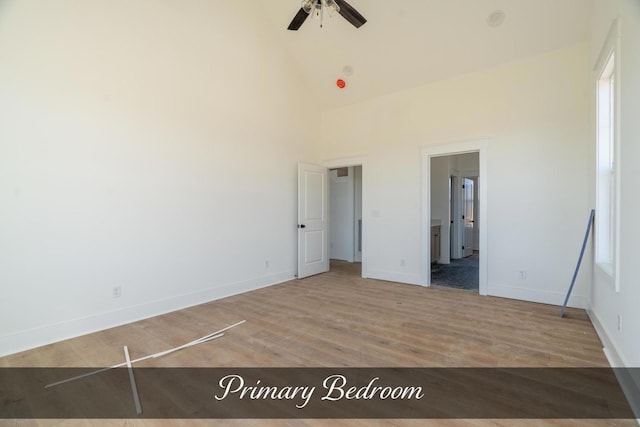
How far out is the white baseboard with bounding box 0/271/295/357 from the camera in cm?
252

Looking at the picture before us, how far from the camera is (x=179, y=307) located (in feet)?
11.8

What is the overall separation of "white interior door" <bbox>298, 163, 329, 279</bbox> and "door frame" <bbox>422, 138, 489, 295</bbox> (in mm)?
1923

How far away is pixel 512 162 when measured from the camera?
391cm

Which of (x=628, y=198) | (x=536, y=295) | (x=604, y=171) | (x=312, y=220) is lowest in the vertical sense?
(x=536, y=295)

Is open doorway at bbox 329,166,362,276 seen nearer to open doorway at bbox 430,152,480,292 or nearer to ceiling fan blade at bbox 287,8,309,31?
open doorway at bbox 430,152,480,292

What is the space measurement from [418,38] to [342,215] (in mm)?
4256

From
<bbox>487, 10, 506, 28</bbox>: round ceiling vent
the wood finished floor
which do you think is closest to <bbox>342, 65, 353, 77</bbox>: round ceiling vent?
<bbox>487, 10, 506, 28</bbox>: round ceiling vent

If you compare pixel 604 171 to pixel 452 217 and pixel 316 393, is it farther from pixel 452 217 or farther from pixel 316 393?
pixel 452 217

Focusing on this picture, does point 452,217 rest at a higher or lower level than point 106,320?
higher

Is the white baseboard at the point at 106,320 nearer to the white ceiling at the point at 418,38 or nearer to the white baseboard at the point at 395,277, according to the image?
the white baseboard at the point at 395,277

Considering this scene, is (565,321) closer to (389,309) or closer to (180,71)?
(389,309)

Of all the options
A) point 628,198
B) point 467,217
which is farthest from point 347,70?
point 467,217

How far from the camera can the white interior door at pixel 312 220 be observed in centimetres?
523

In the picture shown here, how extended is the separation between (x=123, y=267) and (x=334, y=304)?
2474 millimetres
